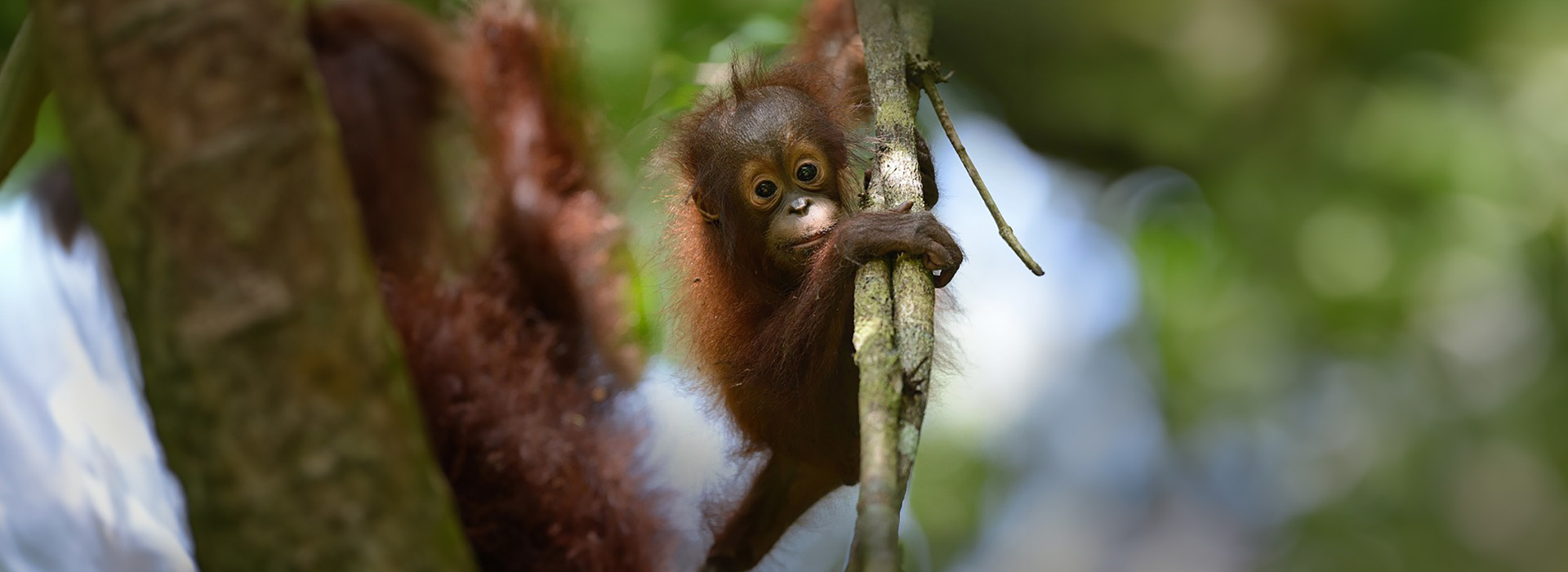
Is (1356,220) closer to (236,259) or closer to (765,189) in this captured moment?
(765,189)

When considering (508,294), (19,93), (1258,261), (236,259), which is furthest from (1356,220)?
(19,93)

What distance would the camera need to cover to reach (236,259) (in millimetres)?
1567

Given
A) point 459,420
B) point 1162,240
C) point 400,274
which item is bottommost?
point 459,420

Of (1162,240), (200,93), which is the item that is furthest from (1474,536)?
(200,93)

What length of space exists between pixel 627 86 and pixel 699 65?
0.37 meters

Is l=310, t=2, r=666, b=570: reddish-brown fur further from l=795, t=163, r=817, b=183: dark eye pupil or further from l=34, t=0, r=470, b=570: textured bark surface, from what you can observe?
l=34, t=0, r=470, b=570: textured bark surface

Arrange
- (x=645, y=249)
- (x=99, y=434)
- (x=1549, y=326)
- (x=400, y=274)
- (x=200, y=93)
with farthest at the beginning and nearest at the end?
(x=645, y=249), (x=1549, y=326), (x=99, y=434), (x=400, y=274), (x=200, y=93)

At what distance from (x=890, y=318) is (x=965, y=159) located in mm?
559

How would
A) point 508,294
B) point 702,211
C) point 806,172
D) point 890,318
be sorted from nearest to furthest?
point 890,318 < point 806,172 < point 702,211 < point 508,294

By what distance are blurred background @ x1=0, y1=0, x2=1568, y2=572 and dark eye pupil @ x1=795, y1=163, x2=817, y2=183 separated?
1.32ft

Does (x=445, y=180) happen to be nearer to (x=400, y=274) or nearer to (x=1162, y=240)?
(x=400, y=274)

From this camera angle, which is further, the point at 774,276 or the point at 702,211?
the point at 702,211

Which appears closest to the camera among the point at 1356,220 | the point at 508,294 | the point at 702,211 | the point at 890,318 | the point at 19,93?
the point at 890,318

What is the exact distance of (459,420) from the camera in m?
2.93
